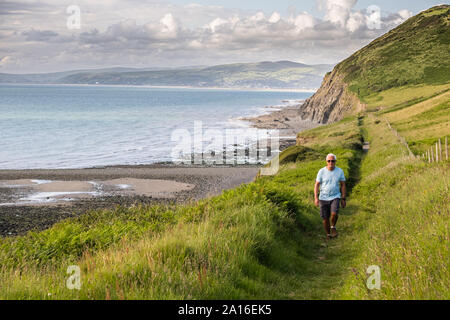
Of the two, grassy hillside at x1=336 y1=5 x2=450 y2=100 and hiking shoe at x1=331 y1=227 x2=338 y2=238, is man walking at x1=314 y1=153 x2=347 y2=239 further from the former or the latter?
grassy hillside at x1=336 y1=5 x2=450 y2=100

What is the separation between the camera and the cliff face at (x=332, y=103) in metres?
89.9

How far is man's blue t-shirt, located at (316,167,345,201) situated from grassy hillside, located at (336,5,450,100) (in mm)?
77055

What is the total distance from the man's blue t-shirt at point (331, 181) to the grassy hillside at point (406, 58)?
77.1 m

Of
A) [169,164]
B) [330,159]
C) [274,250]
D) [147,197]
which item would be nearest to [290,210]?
[330,159]

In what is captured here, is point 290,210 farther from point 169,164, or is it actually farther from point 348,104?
point 348,104

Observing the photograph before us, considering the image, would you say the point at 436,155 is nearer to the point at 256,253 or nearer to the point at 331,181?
the point at 331,181

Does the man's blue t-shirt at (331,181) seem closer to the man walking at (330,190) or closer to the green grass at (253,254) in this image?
the man walking at (330,190)

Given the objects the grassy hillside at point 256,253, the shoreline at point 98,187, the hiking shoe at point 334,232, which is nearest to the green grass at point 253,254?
the grassy hillside at point 256,253

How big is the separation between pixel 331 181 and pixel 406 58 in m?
102

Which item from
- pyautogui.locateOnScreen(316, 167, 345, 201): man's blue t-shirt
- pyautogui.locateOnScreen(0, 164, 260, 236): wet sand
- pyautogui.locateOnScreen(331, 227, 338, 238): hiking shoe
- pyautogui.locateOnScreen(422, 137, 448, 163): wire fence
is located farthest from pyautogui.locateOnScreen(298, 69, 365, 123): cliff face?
pyautogui.locateOnScreen(316, 167, 345, 201): man's blue t-shirt

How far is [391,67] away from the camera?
10038 centimetres

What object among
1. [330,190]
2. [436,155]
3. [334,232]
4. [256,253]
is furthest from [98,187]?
[256,253]

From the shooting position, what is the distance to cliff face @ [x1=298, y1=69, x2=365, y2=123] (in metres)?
89.9

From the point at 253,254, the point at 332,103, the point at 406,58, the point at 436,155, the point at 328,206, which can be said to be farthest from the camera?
the point at 406,58
